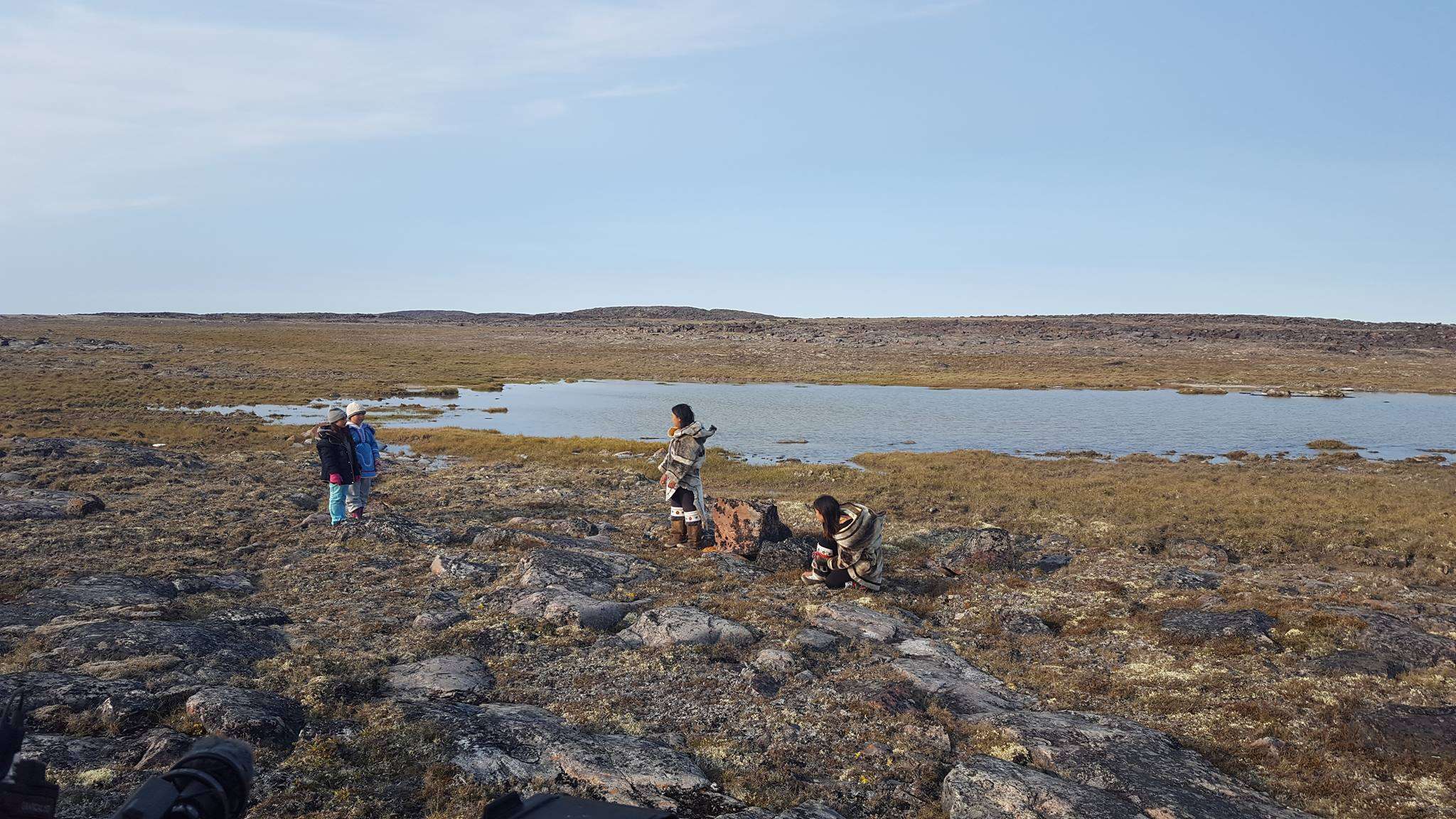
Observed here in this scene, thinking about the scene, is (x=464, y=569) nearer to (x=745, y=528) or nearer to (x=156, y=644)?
(x=156, y=644)

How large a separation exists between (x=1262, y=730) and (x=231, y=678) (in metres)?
9.95

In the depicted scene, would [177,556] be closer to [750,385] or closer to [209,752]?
[209,752]

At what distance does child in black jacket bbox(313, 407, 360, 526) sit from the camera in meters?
14.9

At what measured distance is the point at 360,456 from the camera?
15438 millimetres

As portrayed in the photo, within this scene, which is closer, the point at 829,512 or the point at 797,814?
the point at 797,814

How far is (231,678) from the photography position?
315 inches

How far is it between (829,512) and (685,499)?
12.5 feet

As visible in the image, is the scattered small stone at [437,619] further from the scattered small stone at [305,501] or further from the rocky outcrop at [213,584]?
the scattered small stone at [305,501]

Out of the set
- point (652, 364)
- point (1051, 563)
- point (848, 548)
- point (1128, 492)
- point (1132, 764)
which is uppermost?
point (652, 364)

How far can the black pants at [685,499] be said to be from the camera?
49.4 feet

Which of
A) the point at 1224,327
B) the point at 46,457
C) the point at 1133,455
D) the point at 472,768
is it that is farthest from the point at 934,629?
the point at 1224,327

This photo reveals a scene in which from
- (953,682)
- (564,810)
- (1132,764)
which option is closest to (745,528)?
(953,682)

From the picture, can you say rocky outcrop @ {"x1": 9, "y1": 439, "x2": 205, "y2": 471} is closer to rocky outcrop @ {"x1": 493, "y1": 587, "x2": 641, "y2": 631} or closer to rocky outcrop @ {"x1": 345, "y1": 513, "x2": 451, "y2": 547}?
rocky outcrop @ {"x1": 345, "y1": 513, "x2": 451, "y2": 547}

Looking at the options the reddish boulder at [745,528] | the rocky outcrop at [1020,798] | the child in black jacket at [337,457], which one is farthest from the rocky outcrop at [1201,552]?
the child in black jacket at [337,457]
